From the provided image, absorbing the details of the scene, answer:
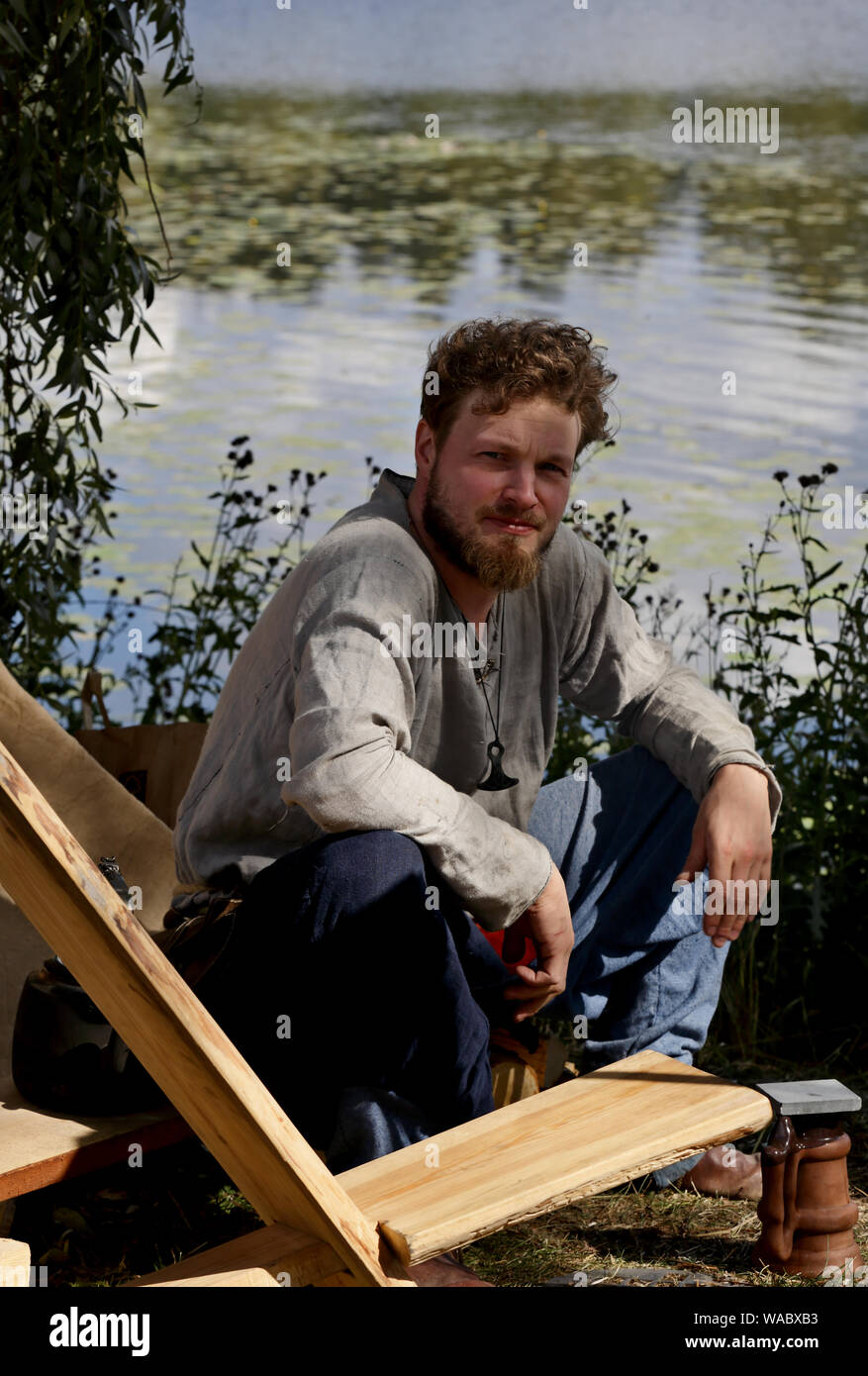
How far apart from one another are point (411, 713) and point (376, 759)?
0.84ft

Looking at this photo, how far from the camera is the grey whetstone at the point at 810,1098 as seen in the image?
208 centimetres

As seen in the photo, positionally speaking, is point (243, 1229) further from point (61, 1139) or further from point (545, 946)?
point (545, 946)

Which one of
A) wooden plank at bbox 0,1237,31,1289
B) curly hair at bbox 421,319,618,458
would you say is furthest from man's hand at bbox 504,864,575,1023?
wooden plank at bbox 0,1237,31,1289

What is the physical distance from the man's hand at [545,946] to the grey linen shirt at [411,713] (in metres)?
0.05

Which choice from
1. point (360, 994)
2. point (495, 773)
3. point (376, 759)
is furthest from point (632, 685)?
point (360, 994)

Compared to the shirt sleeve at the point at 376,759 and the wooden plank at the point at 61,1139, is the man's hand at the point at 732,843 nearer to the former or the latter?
the shirt sleeve at the point at 376,759

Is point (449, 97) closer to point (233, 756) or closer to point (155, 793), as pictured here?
point (155, 793)

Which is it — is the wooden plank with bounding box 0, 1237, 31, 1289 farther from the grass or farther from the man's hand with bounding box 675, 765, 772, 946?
the man's hand with bounding box 675, 765, 772, 946

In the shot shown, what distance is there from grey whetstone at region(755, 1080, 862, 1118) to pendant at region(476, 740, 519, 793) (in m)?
0.64

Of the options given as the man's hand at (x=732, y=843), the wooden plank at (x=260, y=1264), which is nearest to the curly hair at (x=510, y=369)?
the man's hand at (x=732, y=843)

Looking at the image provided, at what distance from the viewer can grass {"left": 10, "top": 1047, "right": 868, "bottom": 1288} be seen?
7.81ft

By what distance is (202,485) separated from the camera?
26.1ft

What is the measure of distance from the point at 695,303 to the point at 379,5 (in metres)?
4.78
